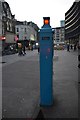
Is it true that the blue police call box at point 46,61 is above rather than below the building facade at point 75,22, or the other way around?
below

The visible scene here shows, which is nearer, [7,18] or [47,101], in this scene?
[47,101]

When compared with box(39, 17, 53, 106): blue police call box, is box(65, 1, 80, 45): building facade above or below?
above

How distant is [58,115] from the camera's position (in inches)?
247

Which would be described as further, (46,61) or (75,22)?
(75,22)

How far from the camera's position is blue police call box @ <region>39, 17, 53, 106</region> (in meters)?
7.13

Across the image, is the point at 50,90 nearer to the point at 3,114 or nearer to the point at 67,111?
the point at 67,111

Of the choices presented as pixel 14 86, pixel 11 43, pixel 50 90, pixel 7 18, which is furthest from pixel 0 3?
pixel 50 90

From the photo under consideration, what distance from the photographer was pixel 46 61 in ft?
23.7

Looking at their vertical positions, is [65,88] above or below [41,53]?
below

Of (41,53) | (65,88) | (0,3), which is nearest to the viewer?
(41,53)

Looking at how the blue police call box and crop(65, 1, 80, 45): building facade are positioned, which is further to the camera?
crop(65, 1, 80, 45): building facade

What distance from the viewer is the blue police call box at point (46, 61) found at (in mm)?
7133

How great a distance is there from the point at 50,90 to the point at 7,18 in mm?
56380

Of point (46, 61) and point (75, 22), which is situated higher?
→ point (75, 22)
